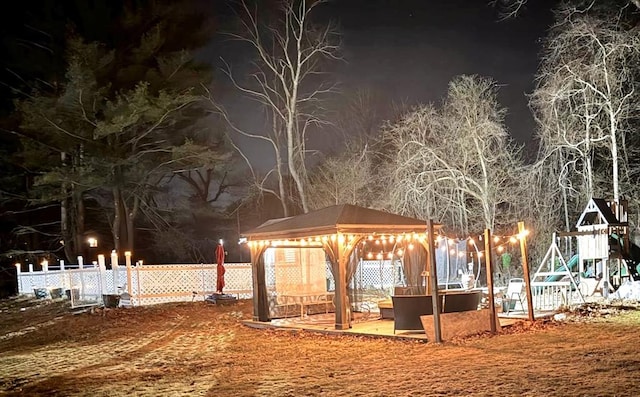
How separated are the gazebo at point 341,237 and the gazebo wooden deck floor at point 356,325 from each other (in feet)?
1.05

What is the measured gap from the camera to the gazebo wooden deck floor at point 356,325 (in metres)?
10.2

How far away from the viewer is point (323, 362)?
26.8 ft

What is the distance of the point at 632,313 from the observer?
38.2 ft

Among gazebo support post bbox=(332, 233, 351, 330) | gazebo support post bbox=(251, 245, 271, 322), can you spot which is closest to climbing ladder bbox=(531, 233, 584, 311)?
gazebo support post bbox=(332, 233, 351, 330)

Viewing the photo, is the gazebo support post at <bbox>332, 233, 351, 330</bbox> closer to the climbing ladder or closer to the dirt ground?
the dirt ground

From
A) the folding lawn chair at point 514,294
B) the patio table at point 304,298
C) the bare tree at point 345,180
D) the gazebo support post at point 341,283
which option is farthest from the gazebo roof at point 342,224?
the bare tree at point 345,180

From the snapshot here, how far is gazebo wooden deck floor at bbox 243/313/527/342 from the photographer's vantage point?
10.2 meters

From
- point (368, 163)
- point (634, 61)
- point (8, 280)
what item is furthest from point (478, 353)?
point (8, 280)

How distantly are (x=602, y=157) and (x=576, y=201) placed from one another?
4.54 feet

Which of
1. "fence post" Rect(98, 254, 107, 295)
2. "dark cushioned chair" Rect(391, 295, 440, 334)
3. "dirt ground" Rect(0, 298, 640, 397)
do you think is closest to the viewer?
"dirt ground" Rect(0, 298, 640, 397)

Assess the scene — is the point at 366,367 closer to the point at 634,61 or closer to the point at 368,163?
the point at 634,61

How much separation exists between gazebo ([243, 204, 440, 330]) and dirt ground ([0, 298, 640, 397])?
745mm

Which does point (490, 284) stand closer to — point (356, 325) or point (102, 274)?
point (356, 325)

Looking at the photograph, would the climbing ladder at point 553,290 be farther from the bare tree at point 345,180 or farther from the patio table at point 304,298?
the bare tree at point 345,180
